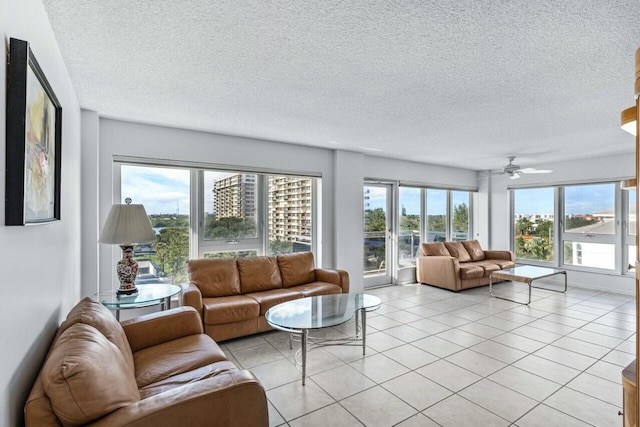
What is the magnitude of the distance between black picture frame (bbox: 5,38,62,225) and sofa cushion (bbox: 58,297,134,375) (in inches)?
22.3

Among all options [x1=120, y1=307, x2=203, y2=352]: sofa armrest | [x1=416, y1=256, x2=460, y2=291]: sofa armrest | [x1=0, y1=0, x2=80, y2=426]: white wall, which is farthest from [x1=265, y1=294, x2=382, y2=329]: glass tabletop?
[x1=416, y1=256, x2=460, y2=291]: sofa armrest

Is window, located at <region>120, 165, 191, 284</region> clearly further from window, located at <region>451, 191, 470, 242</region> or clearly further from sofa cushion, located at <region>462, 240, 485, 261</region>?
window, located at <region>451, 191, 470, 242</region>

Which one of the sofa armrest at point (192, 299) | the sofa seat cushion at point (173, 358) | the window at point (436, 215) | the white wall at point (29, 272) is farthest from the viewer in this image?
the window at point (436, 215)

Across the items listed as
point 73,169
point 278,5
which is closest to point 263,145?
point 73,169

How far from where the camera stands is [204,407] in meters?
1.42

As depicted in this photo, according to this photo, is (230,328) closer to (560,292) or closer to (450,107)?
(450,107)

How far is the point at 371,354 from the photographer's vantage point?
310 centimetres

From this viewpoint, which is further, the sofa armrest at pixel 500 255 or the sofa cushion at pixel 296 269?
the sofa armrest at pixel 500 255

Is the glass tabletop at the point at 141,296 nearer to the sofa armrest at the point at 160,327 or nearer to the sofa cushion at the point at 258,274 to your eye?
the sofa armrest at the point at 160,327

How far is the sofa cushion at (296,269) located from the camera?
4253mm

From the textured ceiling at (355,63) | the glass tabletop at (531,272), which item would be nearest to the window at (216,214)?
the textured ceiling at (355,63)

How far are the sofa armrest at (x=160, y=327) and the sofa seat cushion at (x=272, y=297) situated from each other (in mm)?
984

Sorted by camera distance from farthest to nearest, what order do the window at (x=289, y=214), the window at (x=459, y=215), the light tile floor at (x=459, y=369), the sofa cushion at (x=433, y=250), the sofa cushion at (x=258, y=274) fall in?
the window at (x=459, y=215), the sofa cushion at (x=433, y=250), the window at (x=289, y=214), the sofa cushion at (x=258, y=274), the light tile floor at (x=459, y=369)

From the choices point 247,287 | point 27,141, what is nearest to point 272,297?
point 247,287
